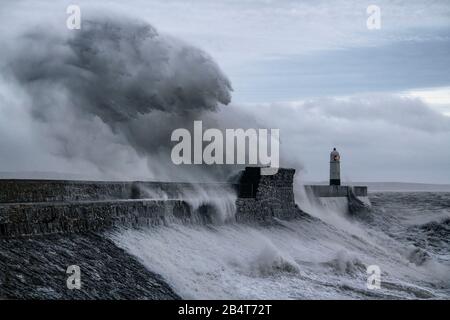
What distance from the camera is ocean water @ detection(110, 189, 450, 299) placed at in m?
8.30

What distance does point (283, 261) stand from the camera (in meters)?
10.1

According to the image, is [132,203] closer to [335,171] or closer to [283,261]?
[283,261]

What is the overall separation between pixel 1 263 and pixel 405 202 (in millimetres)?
26502

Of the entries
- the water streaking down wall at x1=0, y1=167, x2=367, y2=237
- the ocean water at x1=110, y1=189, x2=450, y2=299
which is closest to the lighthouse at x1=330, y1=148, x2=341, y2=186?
the ocean water at x1=110, y1=189, x2=450, y2=299

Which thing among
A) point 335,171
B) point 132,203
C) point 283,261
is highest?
point 335,171

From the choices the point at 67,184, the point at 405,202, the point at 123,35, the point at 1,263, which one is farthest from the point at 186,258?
the point at 405,202

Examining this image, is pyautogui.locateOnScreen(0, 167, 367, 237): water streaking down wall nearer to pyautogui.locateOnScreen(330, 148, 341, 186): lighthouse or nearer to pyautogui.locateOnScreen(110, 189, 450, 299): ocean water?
pyautogui.locateOnScreen(110, 189, 450, 299): ocean water

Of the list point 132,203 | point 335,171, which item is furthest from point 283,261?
point 335,171

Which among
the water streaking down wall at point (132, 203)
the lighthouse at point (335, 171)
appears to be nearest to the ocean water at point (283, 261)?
the water streaking down wall at point (132, 203)

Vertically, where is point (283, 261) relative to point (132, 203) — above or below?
below

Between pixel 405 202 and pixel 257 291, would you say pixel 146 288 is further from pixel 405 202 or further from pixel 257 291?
pixel 405 202

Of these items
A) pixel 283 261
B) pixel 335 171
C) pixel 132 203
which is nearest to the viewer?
pixel 132 203

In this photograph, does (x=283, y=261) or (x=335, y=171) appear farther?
(x=335, y=171)

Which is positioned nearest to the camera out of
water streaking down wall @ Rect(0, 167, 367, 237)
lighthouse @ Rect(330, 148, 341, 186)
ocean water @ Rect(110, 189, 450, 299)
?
water streaking down wall @ Rect(0, 167, 367, 237)
